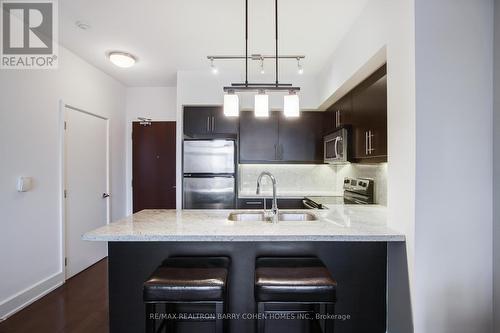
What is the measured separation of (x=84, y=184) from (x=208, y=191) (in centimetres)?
160

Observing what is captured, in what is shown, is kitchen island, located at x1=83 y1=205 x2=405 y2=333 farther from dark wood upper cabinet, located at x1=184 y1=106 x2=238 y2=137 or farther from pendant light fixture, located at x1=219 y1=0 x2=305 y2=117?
dark wood upper cabinet, located at x1=184 y1=106 x2=238 y2=137

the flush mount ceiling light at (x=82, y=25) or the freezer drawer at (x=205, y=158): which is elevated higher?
the flush mount ceiling light at (x=82, y=25)

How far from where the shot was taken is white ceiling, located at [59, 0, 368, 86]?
7.23 feet

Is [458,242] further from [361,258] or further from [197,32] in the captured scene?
[197,32]

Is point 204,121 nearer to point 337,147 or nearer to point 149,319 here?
point 337,147

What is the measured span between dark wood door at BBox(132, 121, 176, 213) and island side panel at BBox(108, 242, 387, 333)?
2701 millimetres

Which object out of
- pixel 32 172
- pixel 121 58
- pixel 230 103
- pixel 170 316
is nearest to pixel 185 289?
pixel 170 316

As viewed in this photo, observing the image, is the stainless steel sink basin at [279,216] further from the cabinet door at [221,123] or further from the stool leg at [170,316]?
the cabinet door at [221,123]

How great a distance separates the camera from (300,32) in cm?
262

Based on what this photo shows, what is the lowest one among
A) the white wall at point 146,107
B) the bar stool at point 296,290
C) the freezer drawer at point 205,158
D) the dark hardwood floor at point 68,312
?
the dark hardwood floor at point 68,312

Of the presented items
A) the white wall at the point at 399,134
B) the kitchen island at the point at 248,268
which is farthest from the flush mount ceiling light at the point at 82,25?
the white wall at the point at 399,134

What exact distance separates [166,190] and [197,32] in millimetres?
2618

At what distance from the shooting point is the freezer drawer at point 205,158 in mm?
3643

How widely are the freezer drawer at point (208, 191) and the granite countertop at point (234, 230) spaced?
1574 millimetres
